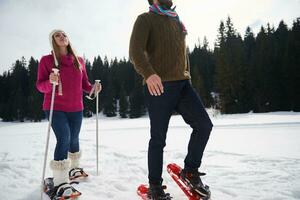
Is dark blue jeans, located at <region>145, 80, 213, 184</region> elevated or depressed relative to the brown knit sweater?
depressed

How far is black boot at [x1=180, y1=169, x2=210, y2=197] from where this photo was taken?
274 cm

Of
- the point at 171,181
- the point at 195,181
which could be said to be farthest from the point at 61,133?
the point at 195,181

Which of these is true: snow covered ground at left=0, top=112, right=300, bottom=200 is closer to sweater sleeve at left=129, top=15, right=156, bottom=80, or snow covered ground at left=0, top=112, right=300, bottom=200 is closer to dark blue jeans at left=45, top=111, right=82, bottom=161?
dark blue jeans at left=45, top=111, right=82, bottom=161

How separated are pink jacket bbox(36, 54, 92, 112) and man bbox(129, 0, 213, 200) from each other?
139 centimetres

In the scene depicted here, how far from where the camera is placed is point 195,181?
2814 millimetres

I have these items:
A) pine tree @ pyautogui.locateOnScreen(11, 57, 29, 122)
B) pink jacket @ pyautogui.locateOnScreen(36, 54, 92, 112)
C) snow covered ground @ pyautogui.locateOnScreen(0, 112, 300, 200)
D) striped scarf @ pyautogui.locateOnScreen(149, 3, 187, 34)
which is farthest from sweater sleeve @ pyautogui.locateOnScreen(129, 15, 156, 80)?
pine tree @ pyautogui.locateOnScreen(11, 57, 29, 122)

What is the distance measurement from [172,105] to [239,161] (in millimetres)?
2566

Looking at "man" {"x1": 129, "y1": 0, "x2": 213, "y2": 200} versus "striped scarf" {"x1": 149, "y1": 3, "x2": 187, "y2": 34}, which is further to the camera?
"striped scarf" {"x1": 149, "y1": 3, "x2": 187, "y2": 34}

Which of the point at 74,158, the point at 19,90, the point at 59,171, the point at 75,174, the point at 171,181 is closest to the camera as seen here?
the point at 59,171

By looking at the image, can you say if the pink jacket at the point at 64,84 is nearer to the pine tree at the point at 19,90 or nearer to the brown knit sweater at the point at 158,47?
the brown knit sweater at the point at 158,47

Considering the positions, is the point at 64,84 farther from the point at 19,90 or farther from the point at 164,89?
the point at 19,90

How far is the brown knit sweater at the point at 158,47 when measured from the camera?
2766 millimetres

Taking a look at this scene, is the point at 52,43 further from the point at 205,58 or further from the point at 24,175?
the point at 205,58

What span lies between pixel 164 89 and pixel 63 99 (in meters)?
1.69
